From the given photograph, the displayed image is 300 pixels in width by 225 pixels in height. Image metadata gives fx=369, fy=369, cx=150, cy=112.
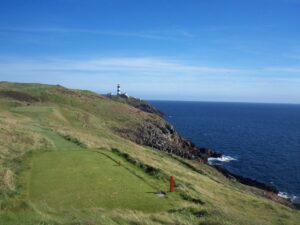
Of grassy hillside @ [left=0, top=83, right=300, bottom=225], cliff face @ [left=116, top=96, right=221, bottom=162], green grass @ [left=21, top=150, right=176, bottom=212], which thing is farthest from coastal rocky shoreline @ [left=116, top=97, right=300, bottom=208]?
green grass @ [left=21, top=150, right=176, bottom=212]

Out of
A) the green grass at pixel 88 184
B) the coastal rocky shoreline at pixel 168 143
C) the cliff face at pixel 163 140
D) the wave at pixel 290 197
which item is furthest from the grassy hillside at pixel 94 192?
the cliff face at pixel 163 140

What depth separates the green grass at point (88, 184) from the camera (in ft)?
61.3

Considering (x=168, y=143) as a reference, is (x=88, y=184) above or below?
above

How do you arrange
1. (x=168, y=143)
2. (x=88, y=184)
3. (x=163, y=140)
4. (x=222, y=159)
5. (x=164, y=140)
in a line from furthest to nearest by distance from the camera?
(x=164, y=140)
(x=163, y=140)
(x=222, y=159)
(x=168, y=143)
(x=88, y=184)

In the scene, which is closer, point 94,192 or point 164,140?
point 94,192

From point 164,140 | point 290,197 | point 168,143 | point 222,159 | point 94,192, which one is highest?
point 94,192

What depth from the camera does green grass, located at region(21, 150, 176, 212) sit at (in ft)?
61.3

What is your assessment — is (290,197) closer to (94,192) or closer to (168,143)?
(168,143)

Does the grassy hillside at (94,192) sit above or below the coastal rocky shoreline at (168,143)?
above

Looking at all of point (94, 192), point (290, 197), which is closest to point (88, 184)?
point (94, 192)

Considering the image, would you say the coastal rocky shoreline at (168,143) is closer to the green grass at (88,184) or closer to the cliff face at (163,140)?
the cliff face at (163,140)

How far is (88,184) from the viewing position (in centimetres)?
2173

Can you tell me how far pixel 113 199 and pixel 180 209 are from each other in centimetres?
363

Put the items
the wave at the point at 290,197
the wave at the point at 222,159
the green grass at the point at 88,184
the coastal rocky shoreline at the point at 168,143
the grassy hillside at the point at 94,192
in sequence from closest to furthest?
1. the grassy hillside at the point at 94,192
2. the green grass at the point at 88,184
3. the wave at the point at 290,197
4. the coastal rocky shoreline at the point at 168,143
5. the wave at the point at 222,159
